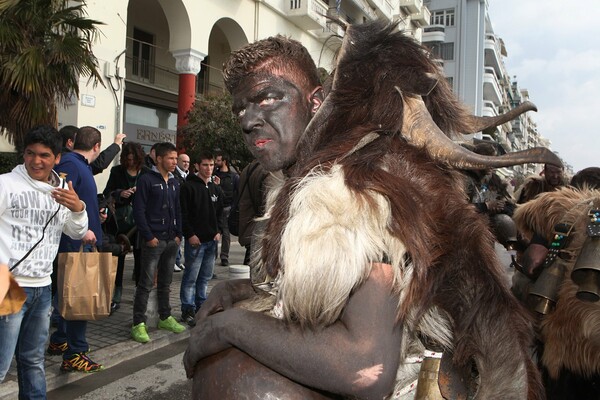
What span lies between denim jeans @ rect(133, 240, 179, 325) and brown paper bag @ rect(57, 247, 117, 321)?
132 centimetres

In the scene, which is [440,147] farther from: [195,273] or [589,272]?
[195,273]

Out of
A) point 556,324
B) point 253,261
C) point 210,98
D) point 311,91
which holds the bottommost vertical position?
Result: point 556,324

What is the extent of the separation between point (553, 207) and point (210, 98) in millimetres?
10410

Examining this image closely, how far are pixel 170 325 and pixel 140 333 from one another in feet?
1.61

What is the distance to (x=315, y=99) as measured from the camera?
67.7 inches

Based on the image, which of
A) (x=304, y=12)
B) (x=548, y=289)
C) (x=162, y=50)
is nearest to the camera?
(x=548, y=289)

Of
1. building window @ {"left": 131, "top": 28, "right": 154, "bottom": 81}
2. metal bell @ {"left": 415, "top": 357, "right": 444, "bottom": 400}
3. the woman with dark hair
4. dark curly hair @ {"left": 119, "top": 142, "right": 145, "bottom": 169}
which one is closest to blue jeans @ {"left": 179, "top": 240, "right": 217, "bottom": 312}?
the woman with dark hair

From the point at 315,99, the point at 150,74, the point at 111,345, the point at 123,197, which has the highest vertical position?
the point at 150,74

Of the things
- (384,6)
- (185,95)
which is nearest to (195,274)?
(185,95)

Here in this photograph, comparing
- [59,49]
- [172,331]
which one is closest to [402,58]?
[172,331]

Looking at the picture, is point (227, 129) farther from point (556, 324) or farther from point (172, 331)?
point (556, 324)

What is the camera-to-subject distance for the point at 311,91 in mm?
1722

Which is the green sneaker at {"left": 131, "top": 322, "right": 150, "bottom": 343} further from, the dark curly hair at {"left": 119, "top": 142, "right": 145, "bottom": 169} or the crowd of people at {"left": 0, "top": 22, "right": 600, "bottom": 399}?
the dark curly hair at {"left": 119, "top": 142, "right": 145, "bottom": 169}

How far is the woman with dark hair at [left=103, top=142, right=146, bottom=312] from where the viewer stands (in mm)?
6117
